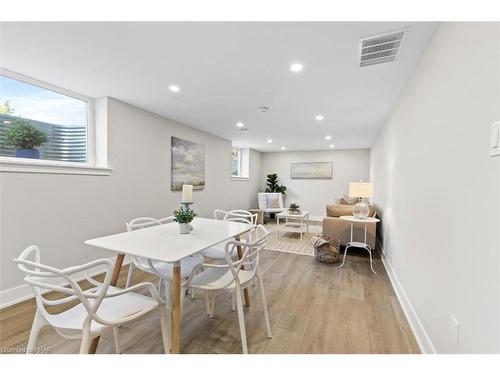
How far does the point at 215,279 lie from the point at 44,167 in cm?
215

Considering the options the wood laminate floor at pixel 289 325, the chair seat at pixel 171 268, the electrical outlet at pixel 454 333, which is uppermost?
the chair seat at pixel 171 268

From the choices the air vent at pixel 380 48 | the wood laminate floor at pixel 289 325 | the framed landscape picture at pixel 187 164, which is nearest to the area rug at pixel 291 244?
the wood laminate floor at pixel 289 325

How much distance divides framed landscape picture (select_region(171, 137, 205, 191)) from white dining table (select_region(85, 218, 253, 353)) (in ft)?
6.61

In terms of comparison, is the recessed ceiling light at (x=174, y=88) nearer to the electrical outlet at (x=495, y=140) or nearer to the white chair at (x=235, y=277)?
the white chair at (x=235, y=277)

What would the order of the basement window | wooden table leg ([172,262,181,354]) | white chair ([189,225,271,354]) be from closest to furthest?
wooden table leg ([172,262,181,354])
white chair ([189,225,271,354])
the basement window

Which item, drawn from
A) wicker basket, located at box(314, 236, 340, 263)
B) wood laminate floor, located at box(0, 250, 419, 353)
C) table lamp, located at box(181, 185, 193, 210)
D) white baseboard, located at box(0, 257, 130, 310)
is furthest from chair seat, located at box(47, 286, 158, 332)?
wicker basket, located at box(314, 236, 340, 263)

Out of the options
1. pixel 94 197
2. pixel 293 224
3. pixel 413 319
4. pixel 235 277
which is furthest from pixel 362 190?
pixel 94 197

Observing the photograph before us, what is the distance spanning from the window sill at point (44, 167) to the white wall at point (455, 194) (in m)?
3.33

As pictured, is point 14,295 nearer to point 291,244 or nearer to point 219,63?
point 219,63

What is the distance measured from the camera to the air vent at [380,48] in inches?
63.6

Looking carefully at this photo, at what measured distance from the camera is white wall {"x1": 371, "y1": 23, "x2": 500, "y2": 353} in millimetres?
917

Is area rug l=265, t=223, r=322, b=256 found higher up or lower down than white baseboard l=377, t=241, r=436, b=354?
lower down

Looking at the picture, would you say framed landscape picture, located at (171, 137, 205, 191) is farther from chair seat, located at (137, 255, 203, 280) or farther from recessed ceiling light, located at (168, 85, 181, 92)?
chair seat, located at (137, 255, 203, 280)

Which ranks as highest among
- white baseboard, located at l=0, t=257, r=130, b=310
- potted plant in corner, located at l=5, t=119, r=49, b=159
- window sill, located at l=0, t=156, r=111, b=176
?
potted plant in corner, located at l=5, t=119, r=49, b=159
